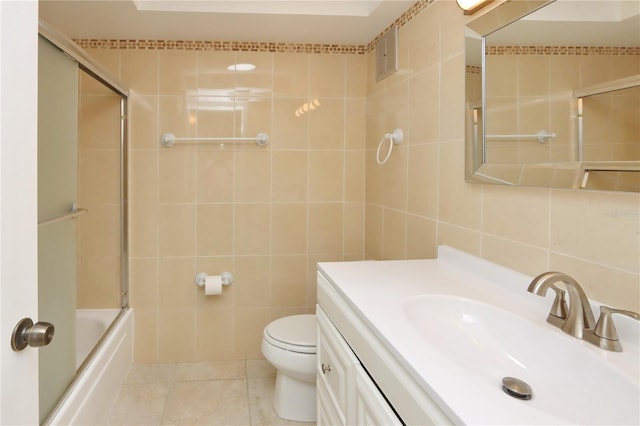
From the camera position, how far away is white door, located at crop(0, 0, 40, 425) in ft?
2.30

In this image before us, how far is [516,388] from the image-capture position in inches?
33.6

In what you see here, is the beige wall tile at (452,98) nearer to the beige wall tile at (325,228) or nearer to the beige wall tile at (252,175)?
the beige wall tile at (325,228)

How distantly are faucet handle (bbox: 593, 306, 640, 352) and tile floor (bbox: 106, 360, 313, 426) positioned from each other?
1.47m

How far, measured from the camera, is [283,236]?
102 inches

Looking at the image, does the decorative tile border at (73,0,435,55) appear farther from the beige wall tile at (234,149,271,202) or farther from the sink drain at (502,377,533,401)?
the sink drain at (502,377,533,401)

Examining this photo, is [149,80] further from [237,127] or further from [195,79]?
[237,127]

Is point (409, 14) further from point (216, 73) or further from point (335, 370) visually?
point (335, 370)

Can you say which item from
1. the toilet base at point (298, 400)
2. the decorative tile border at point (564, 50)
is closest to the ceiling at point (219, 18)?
the decorative tile border at point (564, 50)

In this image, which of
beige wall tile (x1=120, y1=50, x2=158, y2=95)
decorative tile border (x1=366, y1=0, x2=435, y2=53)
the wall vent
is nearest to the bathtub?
beige wall tile (x1=120, y1=50, x2=158, y2=95)

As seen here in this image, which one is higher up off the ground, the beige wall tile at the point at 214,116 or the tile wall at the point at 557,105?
the beige wall tile at the point at 214,116

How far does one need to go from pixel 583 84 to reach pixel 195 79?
6.73ft

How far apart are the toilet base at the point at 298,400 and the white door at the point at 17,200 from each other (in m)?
1.31

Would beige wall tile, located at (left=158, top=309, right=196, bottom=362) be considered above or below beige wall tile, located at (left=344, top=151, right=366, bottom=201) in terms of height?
below

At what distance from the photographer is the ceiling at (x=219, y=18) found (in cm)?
201
